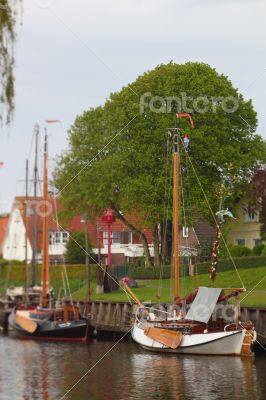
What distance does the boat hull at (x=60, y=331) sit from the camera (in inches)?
2233

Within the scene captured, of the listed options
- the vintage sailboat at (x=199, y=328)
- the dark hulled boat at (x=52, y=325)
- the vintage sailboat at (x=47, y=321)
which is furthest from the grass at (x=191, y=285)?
the vintage sailboat at (x=199, y=328)

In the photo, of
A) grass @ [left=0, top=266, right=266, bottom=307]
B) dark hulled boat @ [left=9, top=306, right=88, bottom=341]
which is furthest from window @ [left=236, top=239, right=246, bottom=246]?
dark hulled boat @ [left=9, top=306, right=88, bottom=341]

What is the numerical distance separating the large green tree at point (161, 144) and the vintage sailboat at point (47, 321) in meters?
14.1

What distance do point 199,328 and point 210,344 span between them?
1.84 metres

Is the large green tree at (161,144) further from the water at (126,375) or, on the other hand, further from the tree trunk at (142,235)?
the water at (126,375)

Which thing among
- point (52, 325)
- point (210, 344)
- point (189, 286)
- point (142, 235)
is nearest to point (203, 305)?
point (210, 344)

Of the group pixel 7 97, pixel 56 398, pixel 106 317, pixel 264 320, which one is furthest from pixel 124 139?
pixel 7 97

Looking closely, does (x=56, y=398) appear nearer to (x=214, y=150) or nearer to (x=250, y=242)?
(x=214, y=150)

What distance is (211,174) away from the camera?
76.9 m

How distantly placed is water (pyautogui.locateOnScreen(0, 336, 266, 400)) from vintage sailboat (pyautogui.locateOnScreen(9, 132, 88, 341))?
565 centimetres

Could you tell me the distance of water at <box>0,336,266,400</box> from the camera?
3403cm

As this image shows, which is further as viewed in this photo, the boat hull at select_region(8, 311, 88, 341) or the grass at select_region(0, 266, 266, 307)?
the grass at select_region(0, 266, 266, 307)

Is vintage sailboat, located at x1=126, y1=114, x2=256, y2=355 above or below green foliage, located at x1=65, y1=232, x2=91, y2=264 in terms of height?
below

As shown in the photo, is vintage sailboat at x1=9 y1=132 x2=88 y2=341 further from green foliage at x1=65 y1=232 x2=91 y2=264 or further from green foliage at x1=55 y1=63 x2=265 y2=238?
green foliage at x1=65 y1=232 x2=91 y2=264
